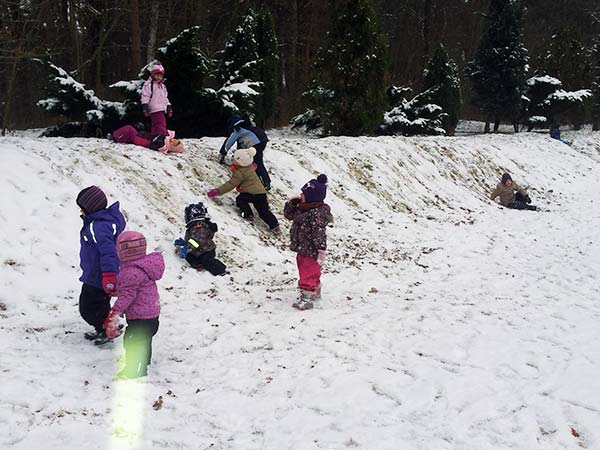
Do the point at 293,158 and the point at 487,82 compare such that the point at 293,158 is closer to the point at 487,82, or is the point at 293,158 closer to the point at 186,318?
the point at 186,318

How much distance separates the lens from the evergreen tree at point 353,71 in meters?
18.0

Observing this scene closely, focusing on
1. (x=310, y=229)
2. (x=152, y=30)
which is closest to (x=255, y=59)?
(x=152, y=30)

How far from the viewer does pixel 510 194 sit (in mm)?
14336

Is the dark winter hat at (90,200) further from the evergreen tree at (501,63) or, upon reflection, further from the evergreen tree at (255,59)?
the evergreen tree at (501,63)

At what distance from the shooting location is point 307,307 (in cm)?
642

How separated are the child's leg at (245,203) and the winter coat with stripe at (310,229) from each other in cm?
245

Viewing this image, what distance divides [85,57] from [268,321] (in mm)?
22120

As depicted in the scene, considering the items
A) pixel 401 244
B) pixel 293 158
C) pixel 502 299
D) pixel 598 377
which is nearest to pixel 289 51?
pixel 293 158

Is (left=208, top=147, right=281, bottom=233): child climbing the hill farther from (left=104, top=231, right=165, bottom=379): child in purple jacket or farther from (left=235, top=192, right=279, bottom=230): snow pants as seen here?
(left=104, top=231, right=165, bottom=379): child in purple jacket

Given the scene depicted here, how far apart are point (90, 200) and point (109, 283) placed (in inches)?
32.5

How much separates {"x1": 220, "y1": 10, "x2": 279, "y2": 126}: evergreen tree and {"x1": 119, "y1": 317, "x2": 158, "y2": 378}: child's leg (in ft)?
42.9

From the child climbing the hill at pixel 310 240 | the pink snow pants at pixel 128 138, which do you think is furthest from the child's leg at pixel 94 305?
the pink snow pants at pixel 128 138

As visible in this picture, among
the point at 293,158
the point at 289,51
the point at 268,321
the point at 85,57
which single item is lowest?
the point at 268,321

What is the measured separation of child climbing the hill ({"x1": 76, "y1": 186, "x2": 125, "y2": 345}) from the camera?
4684 millimetres
